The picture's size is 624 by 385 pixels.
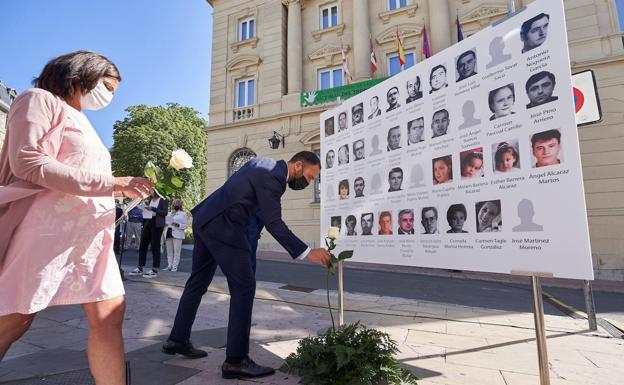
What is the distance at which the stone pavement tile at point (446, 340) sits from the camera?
3094 mm

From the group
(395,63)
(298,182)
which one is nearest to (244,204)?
(298,182)

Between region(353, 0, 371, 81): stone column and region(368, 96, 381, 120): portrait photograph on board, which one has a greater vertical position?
region(353, 0, 371, 81): stone column

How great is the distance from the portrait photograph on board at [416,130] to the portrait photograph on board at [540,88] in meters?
0.81

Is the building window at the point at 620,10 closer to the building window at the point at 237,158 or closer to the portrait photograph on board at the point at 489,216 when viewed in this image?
the portrait photograph on board at the point at 489,216

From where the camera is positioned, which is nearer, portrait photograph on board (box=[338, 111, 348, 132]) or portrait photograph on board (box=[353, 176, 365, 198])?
portrait photograph on board (box=[353, 176, 365, 198])

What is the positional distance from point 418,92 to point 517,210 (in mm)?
1241

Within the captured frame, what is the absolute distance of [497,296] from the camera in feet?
19.3

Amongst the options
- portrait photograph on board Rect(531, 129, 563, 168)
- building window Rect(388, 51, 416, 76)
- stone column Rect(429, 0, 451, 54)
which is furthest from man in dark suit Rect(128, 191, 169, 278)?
stone column Rect(429, 0, 451, 54)

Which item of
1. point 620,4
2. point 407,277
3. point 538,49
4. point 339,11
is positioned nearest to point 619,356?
point 538,49

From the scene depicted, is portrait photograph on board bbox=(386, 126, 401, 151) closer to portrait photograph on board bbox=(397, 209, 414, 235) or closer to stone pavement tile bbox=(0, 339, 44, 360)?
Answer: portrait photograph on board bbox=(397, 209, 414, 235)

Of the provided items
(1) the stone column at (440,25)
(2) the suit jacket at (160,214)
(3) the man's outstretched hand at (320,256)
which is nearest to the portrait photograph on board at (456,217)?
(3) the man's outstretched hand at (320,256)

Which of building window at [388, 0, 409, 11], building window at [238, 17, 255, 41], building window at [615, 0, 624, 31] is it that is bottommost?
building window at [615, 0, 624, 31]

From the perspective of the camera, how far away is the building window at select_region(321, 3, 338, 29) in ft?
50.5

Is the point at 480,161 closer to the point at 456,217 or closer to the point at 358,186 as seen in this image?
the point at 456,217
